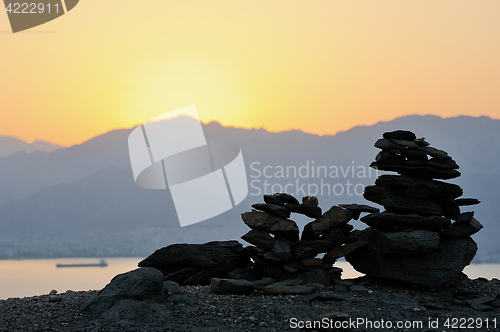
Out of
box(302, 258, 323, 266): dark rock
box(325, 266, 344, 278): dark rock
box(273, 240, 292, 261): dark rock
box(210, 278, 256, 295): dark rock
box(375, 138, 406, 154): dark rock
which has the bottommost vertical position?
box(325, 266, 344, 278): dark rock

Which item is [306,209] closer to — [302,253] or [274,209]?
[274,209]

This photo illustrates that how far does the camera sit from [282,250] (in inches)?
688

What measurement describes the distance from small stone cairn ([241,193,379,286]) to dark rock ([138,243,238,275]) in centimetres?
125

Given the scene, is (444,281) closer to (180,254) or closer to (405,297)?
(405,297)

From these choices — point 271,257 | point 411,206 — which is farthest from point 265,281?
point 411,206

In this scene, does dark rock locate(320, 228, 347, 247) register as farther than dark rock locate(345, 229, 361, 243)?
No

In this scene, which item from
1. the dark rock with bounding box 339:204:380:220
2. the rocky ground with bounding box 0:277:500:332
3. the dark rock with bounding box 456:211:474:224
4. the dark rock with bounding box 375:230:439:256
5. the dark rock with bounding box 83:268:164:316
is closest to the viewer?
the rocky ground with bounding box 0:277:500:332

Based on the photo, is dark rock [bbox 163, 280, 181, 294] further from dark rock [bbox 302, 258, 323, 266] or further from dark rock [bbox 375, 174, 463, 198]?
dark rock [bbox 375, 174, 463, 198]

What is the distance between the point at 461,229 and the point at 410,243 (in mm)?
2341

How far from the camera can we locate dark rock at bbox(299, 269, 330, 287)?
56.6 feet

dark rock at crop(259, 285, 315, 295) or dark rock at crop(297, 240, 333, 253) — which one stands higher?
dark rock at crop(297, 240, 333, 253)

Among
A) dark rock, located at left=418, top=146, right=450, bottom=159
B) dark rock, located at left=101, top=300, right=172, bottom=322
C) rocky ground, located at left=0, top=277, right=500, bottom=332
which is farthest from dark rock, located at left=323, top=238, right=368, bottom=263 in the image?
dark rock, located at left=101, top=300, right=172, bottom=322

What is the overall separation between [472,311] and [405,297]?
2.03 meters

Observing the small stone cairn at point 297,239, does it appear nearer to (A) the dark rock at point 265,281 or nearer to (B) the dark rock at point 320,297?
(A) the dark rock at point 265,281
